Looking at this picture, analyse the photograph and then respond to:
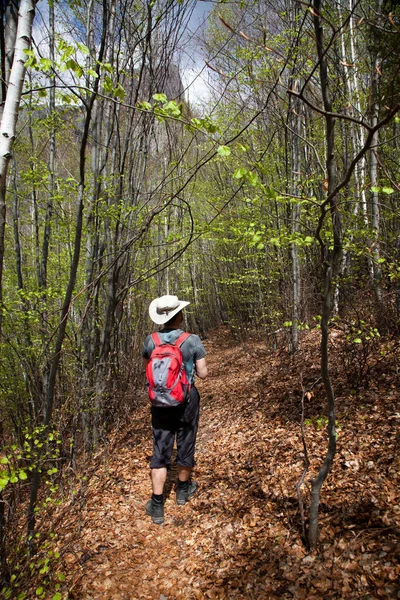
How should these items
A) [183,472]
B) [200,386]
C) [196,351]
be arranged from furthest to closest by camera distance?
[200,386] < [183,472] < [196,351]

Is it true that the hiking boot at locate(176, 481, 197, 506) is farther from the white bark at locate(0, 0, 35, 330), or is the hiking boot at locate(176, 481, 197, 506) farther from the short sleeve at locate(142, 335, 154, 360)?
the white bark at locate(0, 0, 35, 330)

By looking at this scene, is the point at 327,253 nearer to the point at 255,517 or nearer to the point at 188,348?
the point at 188,348

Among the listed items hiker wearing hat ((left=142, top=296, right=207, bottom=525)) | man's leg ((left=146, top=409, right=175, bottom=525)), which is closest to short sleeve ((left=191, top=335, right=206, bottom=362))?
hiker wearing hat ((left=142, top=296, right=207, bottom=525))

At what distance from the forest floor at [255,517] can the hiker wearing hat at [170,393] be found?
38cm

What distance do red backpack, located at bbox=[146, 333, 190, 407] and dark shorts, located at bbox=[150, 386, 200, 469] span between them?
168 mm

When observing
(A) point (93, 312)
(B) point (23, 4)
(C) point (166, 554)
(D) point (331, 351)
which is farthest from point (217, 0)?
(C) point (166, 554)

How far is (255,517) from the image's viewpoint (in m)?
2.91

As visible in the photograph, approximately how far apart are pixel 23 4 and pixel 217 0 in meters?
1.99

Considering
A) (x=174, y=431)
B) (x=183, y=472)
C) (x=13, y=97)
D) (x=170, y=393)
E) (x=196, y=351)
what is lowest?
(x=183, y=472)

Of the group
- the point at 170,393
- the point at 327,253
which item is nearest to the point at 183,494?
the point at 170,393

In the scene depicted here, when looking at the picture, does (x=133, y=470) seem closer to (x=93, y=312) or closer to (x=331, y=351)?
(x=93, y=312)

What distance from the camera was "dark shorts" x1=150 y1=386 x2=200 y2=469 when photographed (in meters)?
3.14

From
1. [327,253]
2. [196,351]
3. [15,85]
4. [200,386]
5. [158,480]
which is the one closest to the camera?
[15,85]

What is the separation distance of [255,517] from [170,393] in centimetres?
128
